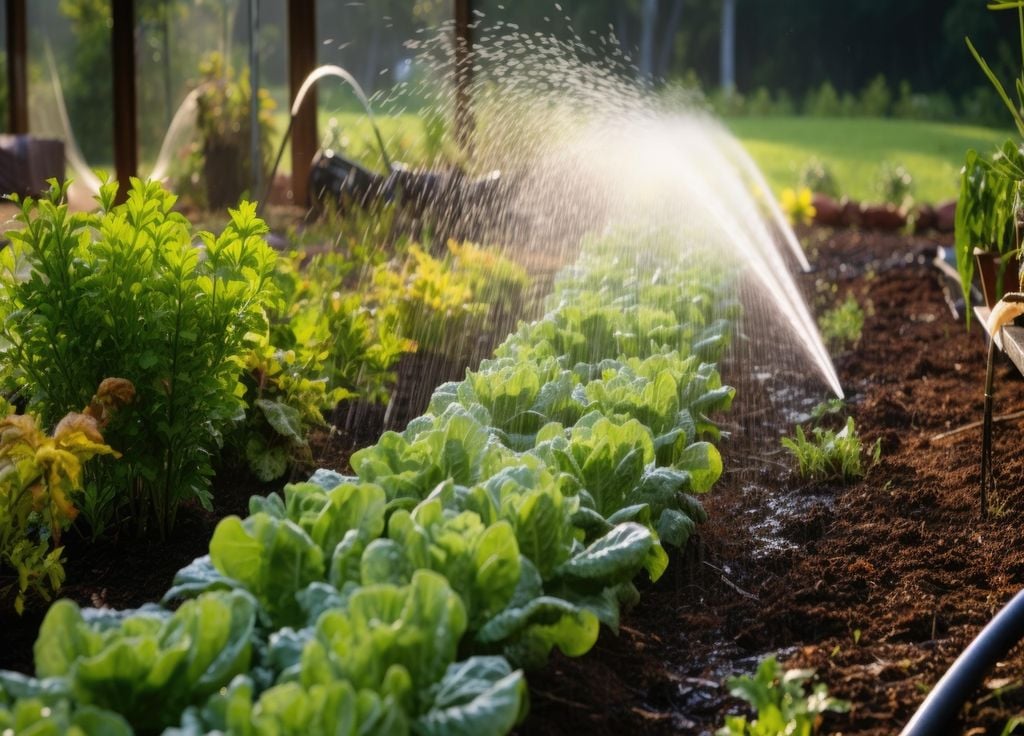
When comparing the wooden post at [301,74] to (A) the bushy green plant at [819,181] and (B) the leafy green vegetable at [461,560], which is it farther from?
(B) the leafy green vegetable at [461,560]

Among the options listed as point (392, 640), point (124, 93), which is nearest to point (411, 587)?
point (392, 640)

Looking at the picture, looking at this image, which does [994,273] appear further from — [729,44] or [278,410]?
[729,44]

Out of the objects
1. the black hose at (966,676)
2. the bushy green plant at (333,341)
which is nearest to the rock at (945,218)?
the bushy green plant at (333,341)

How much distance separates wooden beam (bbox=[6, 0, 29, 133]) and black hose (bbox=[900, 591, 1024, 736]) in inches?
435

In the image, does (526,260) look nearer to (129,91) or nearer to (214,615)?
(129,91)

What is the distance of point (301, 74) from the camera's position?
10.3 m

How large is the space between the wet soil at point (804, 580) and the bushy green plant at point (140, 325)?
27cm

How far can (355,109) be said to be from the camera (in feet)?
40.0

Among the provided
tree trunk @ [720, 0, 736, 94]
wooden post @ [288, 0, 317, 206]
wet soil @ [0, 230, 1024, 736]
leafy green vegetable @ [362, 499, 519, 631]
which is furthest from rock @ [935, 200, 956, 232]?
tree trunk @ [720, 0, 736, 94]

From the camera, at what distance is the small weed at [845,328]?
241 inches

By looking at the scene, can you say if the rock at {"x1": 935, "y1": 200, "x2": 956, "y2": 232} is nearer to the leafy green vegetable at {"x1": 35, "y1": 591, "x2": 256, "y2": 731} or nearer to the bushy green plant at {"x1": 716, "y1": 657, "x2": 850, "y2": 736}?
the bushy green plant at {"x1": 716, "y1": 657, "x2": 850, "y2": 736}

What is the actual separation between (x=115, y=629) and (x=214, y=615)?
0.16m

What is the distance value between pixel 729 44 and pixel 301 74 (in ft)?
53.5

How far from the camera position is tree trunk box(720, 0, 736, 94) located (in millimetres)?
24703
